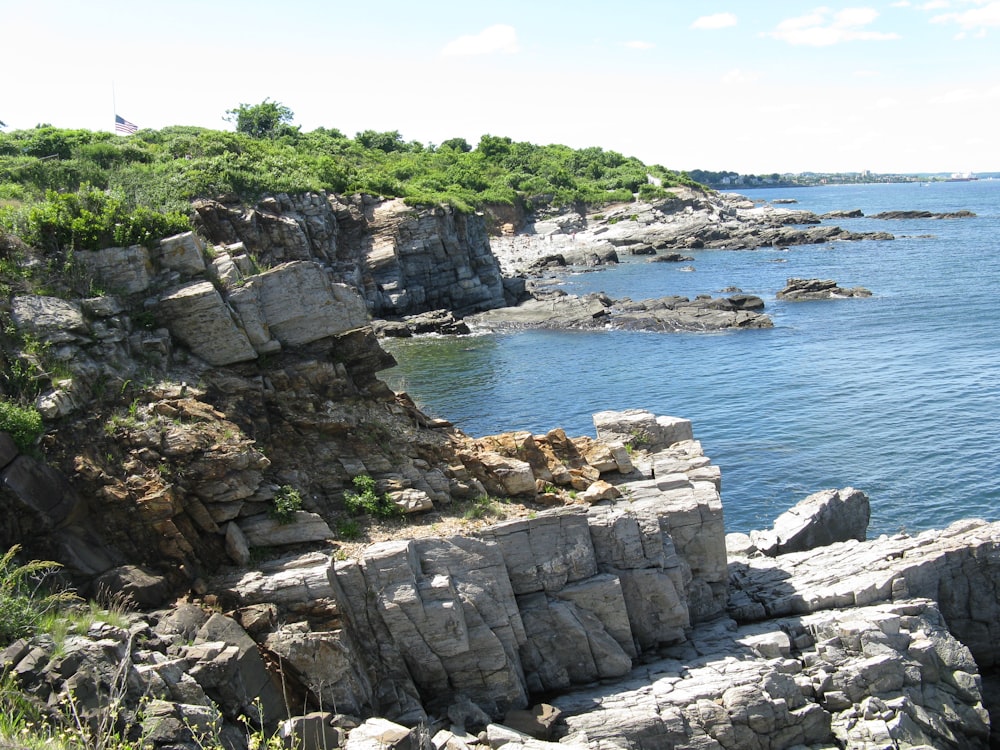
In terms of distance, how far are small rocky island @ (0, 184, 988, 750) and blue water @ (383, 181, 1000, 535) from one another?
32.3 feet

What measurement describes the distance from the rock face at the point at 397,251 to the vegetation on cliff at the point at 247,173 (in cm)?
Answer: 190

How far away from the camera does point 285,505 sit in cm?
1780

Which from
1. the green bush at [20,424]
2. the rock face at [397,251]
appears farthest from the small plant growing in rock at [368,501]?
the rock face at [397,251]

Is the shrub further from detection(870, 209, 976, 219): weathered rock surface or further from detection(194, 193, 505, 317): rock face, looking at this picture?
detection(870, 209, 976, 219): weathered rock surface

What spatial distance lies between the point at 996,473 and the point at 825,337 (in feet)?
97.2

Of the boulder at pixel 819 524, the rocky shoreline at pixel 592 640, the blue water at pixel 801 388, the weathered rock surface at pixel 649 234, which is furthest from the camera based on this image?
the weathered rock surface at pixel 649 234

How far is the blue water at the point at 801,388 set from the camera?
113 feet

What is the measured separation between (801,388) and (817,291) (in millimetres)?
33871

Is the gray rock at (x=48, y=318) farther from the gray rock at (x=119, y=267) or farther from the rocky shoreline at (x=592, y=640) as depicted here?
the rocky shoreline at (x=592, y=640)

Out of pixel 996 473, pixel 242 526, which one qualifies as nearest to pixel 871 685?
pixel 242 526

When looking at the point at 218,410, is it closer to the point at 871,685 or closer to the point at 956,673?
the point at 871,685

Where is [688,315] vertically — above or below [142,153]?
below

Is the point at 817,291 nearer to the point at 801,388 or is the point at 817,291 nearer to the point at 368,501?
the point at 801,388

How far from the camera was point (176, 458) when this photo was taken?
17031mm
